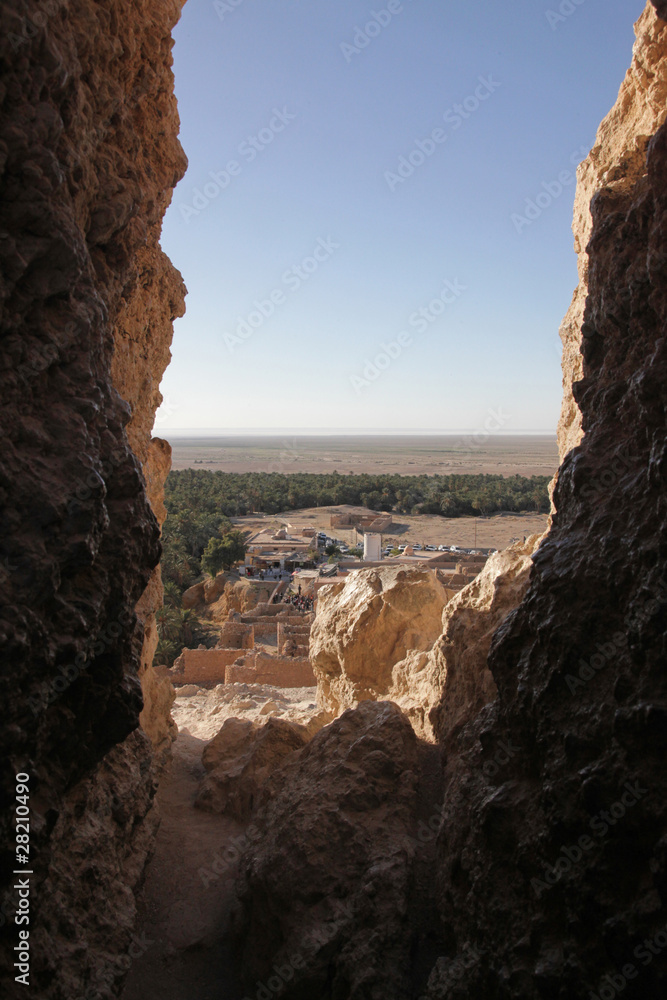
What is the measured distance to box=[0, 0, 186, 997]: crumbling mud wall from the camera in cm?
380

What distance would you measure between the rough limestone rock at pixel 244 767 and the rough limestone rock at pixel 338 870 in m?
0.87

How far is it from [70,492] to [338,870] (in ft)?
13.3

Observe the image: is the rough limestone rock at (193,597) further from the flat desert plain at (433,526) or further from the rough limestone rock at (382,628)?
the rough limestone rock at (382,628)

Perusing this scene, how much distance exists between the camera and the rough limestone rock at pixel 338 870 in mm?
4770

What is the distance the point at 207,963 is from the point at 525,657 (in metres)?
4.18

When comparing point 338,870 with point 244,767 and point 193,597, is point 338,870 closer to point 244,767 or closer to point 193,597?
point 244,767

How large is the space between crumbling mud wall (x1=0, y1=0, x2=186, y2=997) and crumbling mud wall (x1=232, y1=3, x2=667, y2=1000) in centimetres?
175

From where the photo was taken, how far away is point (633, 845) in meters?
3.44

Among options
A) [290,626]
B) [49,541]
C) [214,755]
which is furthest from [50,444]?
[290,626]

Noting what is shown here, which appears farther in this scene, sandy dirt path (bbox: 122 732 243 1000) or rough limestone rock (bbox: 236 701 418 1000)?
sandy dirt path (bbox: 122 732 243 1000)

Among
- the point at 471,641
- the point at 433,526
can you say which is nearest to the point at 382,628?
the point at 471,641

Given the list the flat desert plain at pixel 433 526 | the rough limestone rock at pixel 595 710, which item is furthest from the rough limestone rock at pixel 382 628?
the flat desert plain at pixel 433 526

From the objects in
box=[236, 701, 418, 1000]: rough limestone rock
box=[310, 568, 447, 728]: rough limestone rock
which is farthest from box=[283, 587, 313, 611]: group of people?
box=[236, 701, 418, 1000]: rough limestone rock

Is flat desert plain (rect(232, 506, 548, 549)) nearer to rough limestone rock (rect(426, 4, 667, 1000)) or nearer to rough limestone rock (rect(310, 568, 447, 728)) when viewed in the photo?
rough limestone rock (rect(310, 568, 447, 728))
